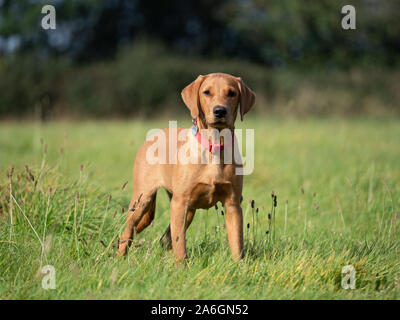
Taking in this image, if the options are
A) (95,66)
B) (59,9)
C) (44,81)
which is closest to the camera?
(44,81)

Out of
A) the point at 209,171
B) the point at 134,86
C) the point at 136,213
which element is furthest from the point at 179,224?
the point at 134,86

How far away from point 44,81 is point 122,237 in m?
18.6

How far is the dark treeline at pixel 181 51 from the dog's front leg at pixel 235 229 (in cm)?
1329

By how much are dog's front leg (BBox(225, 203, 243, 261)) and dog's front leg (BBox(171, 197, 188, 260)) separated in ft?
1.20

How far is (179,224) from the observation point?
377cm

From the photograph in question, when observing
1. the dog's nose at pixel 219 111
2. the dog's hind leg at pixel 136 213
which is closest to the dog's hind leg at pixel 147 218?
the dog's hind leg at pixel 136 213

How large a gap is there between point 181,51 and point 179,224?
29902 millimetres

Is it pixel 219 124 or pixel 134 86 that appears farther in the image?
pixel 134 86

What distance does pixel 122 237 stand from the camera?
4.34m

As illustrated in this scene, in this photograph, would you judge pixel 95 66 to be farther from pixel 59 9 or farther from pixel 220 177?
pixel 220 177

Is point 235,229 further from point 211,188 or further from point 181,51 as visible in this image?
point 181,51

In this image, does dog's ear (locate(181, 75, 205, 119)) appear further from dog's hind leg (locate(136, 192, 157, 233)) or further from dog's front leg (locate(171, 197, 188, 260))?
dog's hind leg (locate(136, 192, 157, 233))
